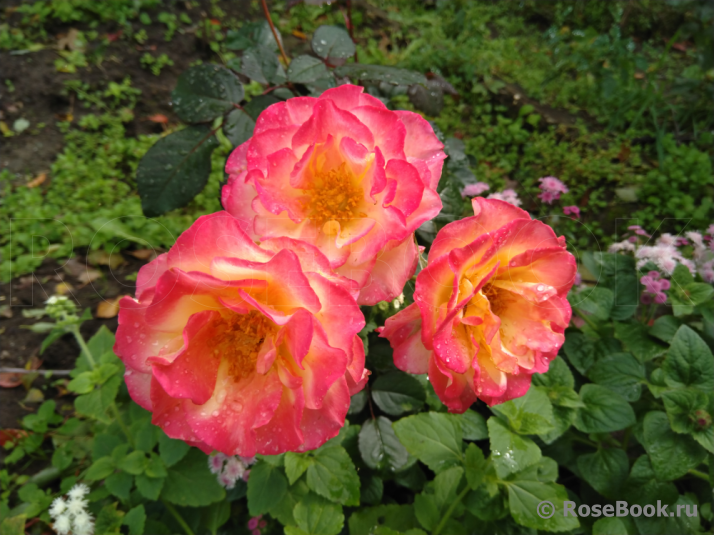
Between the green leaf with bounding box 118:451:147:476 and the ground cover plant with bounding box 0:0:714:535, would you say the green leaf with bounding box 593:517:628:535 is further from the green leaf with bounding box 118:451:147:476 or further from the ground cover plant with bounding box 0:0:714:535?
the green leaf with bounding box 118:451:147:476

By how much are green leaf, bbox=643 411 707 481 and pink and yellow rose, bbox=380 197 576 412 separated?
659 mm

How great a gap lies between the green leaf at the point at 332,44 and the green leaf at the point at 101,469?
1.29 m

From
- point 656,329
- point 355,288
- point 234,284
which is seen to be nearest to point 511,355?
point 355,288

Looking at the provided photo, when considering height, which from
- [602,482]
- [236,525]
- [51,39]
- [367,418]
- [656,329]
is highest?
[51,39]

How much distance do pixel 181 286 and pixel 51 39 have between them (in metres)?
3.31

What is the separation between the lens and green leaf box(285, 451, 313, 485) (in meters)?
1.08

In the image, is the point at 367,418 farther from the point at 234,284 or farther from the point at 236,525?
the point at 234,284

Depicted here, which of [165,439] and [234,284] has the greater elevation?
[234,284]

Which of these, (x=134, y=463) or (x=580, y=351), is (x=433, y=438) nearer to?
(x=580, y=351)

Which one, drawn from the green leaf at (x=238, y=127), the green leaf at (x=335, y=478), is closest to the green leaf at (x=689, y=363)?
the green leaf at (x=335, y=478)

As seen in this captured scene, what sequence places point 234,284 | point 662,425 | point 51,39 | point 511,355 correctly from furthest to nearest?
point 51,39
point 662,425
point 511,355
point 234,284

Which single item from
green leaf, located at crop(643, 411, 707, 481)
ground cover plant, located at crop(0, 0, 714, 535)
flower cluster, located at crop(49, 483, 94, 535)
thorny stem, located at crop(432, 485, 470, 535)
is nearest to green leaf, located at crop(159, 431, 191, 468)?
ground cover plant, located at crop(0, 0, 714, 535)

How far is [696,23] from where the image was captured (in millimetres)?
2498

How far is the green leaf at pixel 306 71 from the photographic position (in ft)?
3.54
